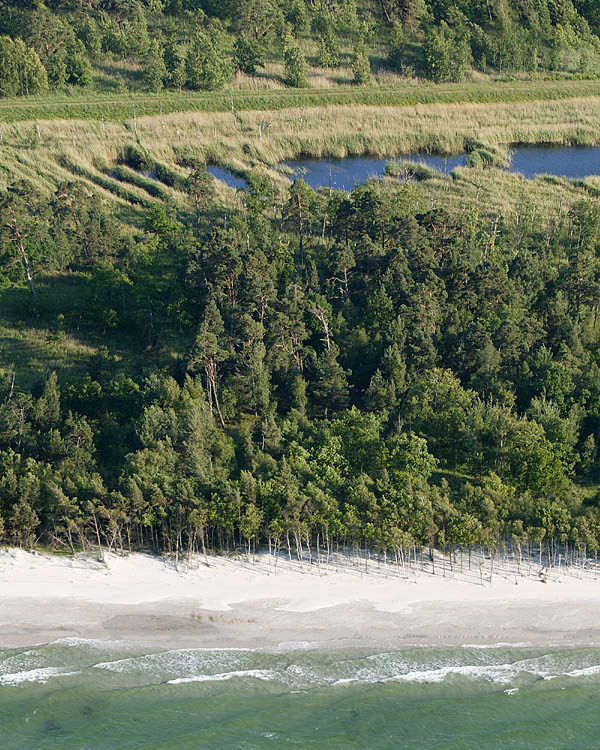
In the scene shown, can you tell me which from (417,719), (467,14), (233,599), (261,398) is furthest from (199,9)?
(417,719)

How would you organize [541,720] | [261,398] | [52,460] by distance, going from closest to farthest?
[541,720]
[52,460]
[261,398]

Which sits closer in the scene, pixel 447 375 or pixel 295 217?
pixel 447 375

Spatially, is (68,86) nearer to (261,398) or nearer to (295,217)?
(295,217)

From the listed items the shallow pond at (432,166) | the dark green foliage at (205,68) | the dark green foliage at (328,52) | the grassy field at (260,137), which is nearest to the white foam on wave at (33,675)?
the grassy field at (260,137)

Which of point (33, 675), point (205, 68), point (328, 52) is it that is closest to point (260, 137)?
point (205, 68)

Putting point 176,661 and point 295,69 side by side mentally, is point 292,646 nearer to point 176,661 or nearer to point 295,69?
point 176,661
